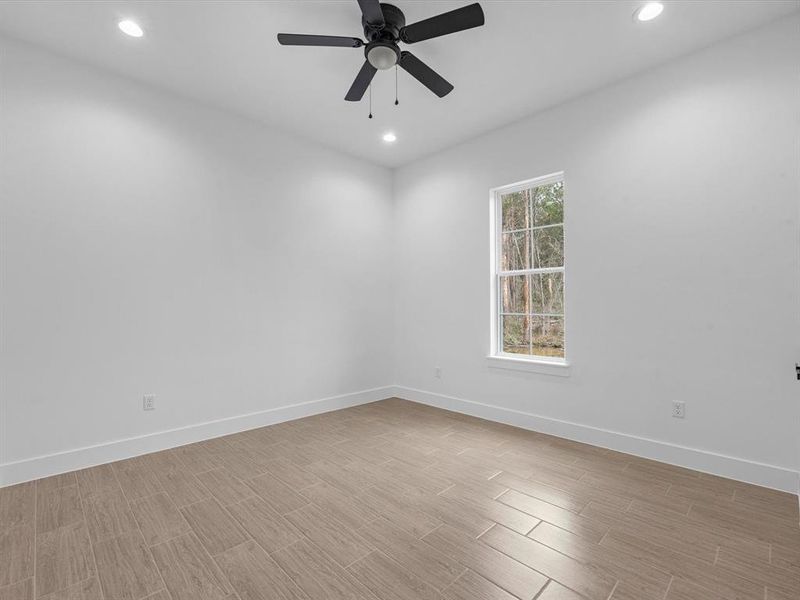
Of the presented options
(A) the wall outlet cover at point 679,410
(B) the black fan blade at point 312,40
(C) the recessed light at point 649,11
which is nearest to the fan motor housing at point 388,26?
(B) the black fan blade at point 312,40

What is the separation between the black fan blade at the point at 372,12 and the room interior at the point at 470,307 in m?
0.05

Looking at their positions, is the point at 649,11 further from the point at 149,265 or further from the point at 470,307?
the point at 149,265

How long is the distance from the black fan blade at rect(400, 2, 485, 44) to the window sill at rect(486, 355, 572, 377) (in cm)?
272

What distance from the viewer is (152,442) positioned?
10.2 ft

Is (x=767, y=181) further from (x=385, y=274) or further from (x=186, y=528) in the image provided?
(x=186, y=528)

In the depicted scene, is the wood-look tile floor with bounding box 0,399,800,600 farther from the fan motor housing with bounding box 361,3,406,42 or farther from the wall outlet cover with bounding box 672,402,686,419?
the fan motor housing with bounding box 361,3,406,42

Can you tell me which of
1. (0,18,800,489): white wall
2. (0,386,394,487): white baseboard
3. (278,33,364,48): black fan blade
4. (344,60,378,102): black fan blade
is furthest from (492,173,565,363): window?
(278,33,364,48): black fan blade

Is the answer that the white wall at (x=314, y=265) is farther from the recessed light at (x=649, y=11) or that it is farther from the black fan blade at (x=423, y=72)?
the black fan blade at (x=423, y=72)

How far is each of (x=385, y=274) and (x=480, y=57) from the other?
2.74m

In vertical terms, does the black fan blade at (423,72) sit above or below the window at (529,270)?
above

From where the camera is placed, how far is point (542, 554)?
5.95 feet

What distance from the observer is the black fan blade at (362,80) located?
2.45m

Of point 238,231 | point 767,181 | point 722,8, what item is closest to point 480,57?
point 722,8

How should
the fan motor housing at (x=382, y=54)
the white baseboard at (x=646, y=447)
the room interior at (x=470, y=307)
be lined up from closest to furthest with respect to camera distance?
the room interior at (x=470, y=307) < the fan motor housing at (x=382, y=54) < the white baseboard at (x=646, y=447)
